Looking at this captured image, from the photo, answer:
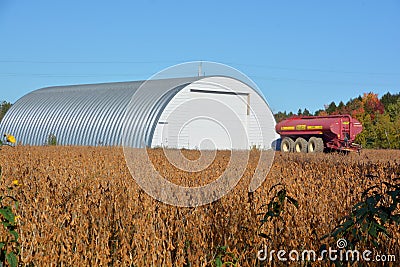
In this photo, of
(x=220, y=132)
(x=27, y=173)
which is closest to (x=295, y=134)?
(x=220, y=132)

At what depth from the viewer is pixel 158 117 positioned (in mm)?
27125

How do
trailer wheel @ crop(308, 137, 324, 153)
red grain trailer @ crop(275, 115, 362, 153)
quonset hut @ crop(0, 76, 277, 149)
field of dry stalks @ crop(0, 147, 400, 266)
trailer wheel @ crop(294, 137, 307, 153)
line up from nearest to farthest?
field of dry stalks @ crop(0, 147, 400, 266)
red grain trailer @ crop(275, 115, 362, 153)
trailer wheel @ crop(308, 137, 324, 153)
quonset hut @ crop(0, 76, 277, 149)
trailer wheel @ crop(294, 137, 307, 153)

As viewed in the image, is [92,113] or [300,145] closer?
[300,145]

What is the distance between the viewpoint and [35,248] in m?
4.28

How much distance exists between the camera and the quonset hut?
91.2 feet

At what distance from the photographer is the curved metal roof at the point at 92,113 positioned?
27844 mm

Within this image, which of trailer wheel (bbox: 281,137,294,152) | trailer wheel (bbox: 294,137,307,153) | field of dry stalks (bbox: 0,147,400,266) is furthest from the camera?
trailer wheel (bbox: 281,137,294,152)

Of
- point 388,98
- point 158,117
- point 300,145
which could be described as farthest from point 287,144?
point 388,98

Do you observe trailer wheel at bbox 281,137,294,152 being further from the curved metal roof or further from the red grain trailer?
the curved metal roof

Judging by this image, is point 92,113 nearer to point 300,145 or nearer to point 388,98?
point 300,145

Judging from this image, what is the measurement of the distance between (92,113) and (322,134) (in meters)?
12.2

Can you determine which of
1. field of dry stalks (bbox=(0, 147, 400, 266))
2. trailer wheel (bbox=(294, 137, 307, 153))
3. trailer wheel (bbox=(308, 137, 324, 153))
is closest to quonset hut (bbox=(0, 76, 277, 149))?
trailer wheel (bbox=(294, 137, 307, 153))

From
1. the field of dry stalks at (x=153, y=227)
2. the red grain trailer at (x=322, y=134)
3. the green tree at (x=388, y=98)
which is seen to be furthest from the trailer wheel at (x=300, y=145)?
the green tree at (x=388, y=98)

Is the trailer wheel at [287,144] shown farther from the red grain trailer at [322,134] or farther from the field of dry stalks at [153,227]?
the field of dry stalks at [153,227]
